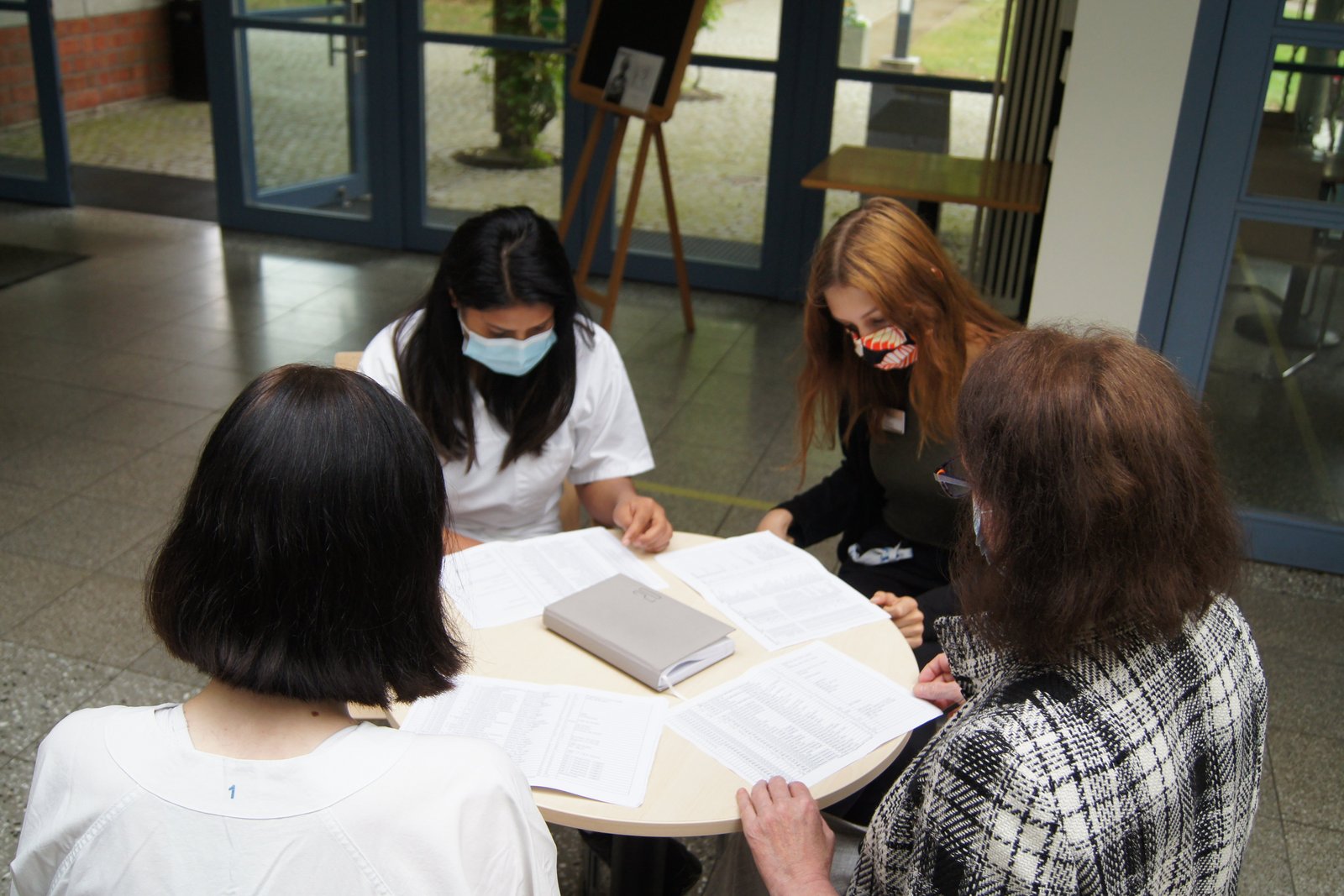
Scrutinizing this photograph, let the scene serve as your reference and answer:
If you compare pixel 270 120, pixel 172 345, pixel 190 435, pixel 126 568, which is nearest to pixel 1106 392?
pixel 126 568

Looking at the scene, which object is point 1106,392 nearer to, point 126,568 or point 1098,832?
point 1098,832

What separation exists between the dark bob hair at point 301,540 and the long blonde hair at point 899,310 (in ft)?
4.37

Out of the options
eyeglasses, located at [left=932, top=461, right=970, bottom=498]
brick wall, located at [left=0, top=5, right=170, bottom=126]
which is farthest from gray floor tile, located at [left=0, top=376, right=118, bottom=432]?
brick wall, located at [left=0, top=5, right=170, bottom=126]

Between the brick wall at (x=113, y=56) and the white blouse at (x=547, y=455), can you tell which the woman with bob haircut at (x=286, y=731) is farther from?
the brick wall at (x=113, y=56)

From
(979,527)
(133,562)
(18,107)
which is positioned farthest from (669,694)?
(18,107)

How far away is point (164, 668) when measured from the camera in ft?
9.71

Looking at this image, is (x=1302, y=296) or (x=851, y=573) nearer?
(x=851, y=573)

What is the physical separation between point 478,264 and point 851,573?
3.28 feet

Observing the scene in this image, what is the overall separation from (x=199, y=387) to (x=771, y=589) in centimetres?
331

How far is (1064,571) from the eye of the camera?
47.6 inches

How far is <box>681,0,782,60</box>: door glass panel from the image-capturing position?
569cm

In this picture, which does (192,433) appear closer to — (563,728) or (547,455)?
(547,455)

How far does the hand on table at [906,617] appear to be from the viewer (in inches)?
81.7

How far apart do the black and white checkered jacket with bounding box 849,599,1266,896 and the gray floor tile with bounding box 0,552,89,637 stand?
2611mm
